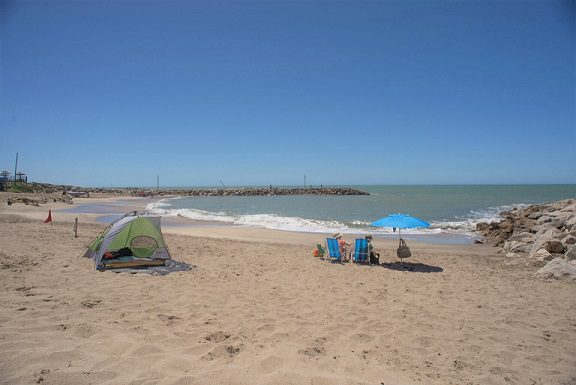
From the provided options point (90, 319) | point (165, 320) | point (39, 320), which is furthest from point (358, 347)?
point (39, 320)

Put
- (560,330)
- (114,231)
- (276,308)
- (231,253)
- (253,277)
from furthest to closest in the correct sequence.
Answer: (231,253), (114,231), (253,277), (276,308), (560,330)

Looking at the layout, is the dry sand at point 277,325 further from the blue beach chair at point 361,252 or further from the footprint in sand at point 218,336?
the blue beach chair at point 361,252

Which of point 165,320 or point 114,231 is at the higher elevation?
point 114,231

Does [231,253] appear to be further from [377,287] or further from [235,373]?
[235,373]

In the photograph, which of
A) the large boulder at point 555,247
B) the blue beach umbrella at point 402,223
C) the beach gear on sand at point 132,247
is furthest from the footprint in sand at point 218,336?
the large boulder at point 555,247

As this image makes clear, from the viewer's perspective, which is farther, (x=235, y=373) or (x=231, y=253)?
(x=231, y=253)

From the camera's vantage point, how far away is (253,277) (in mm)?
8477

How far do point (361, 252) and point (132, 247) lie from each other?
694cm

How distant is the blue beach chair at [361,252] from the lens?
35.2 feet

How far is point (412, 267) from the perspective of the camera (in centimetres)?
1041

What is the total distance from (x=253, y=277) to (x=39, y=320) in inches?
179

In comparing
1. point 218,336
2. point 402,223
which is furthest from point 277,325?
point 402,223

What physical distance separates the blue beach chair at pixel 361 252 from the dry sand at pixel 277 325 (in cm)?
132

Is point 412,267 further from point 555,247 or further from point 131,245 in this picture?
point 131,245
